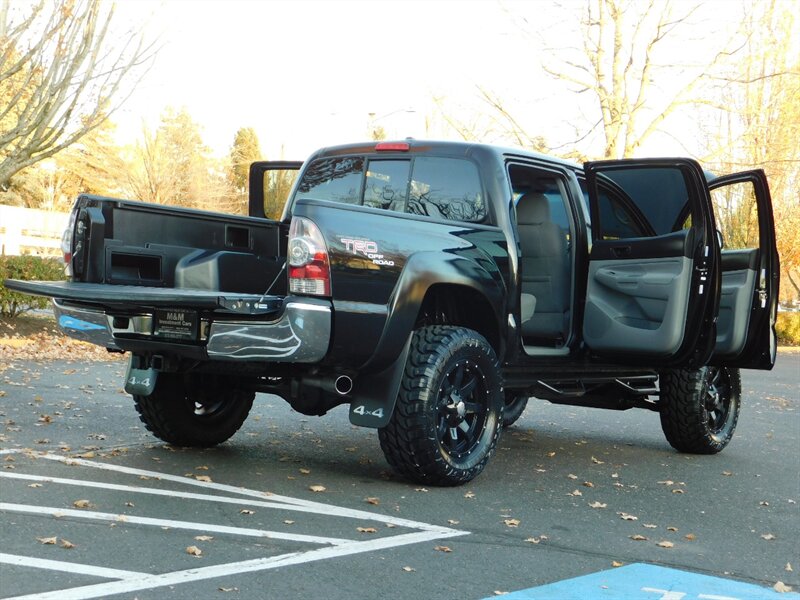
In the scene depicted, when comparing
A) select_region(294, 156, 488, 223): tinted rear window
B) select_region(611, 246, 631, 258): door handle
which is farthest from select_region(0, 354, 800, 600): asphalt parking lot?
select_region(294, 156, 488, 223): tinted rear window

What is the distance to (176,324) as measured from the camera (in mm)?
6023

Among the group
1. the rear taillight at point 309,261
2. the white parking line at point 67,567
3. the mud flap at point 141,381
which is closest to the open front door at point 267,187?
the mud flap at point 141,381

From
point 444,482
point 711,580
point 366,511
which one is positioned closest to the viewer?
point 711,580

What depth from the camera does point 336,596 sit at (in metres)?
4.16

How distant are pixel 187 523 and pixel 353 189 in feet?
10.1

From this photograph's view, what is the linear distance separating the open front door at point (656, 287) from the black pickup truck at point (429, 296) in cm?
1

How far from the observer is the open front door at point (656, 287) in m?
7.39

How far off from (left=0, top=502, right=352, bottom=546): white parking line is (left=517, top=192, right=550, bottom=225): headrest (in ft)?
11.3

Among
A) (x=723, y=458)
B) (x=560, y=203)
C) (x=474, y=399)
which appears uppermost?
(x=560, y=203)

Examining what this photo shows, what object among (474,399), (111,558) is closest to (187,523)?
(111,558)

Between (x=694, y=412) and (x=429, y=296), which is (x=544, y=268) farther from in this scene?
(x=694, y=412)

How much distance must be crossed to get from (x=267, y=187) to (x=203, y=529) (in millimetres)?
4329

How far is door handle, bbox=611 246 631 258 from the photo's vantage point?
753cm

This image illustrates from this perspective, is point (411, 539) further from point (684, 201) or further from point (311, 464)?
point (684, 201)
